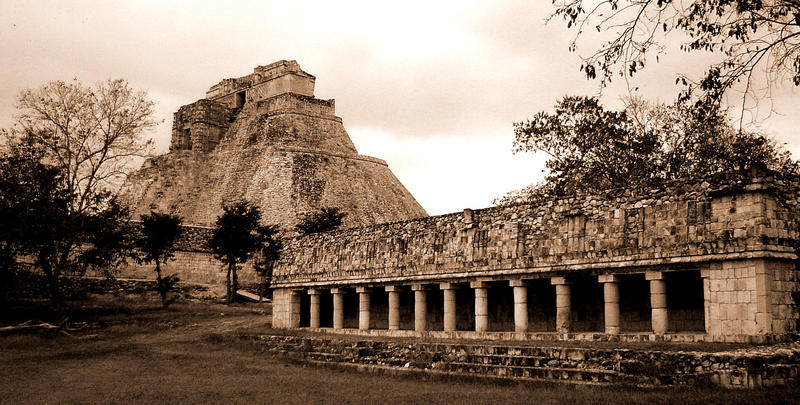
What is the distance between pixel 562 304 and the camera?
17438 mm

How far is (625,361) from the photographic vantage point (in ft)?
39.4

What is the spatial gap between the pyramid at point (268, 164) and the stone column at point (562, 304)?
38.6m

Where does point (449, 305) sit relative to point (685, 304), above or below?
below

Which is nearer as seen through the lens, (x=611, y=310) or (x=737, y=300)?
(x=737, y=300)

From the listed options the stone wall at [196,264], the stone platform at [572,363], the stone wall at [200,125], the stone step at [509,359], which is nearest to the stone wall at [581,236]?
the stone platform at [572,363]

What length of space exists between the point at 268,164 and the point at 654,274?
170 feet

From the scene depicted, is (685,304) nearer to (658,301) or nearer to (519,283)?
(658,301)

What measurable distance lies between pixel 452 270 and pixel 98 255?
15.3 metres

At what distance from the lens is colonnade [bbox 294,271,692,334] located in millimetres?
15469

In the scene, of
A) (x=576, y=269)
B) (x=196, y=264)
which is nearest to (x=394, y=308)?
(x=576, y=269)

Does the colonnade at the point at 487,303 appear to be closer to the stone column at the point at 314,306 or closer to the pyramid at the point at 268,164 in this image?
the stone column at the point at 314,306

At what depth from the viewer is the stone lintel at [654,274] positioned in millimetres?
15320

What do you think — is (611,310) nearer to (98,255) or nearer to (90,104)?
(98,255)

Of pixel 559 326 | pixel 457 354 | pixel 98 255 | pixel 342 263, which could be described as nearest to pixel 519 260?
pixel 559 326
